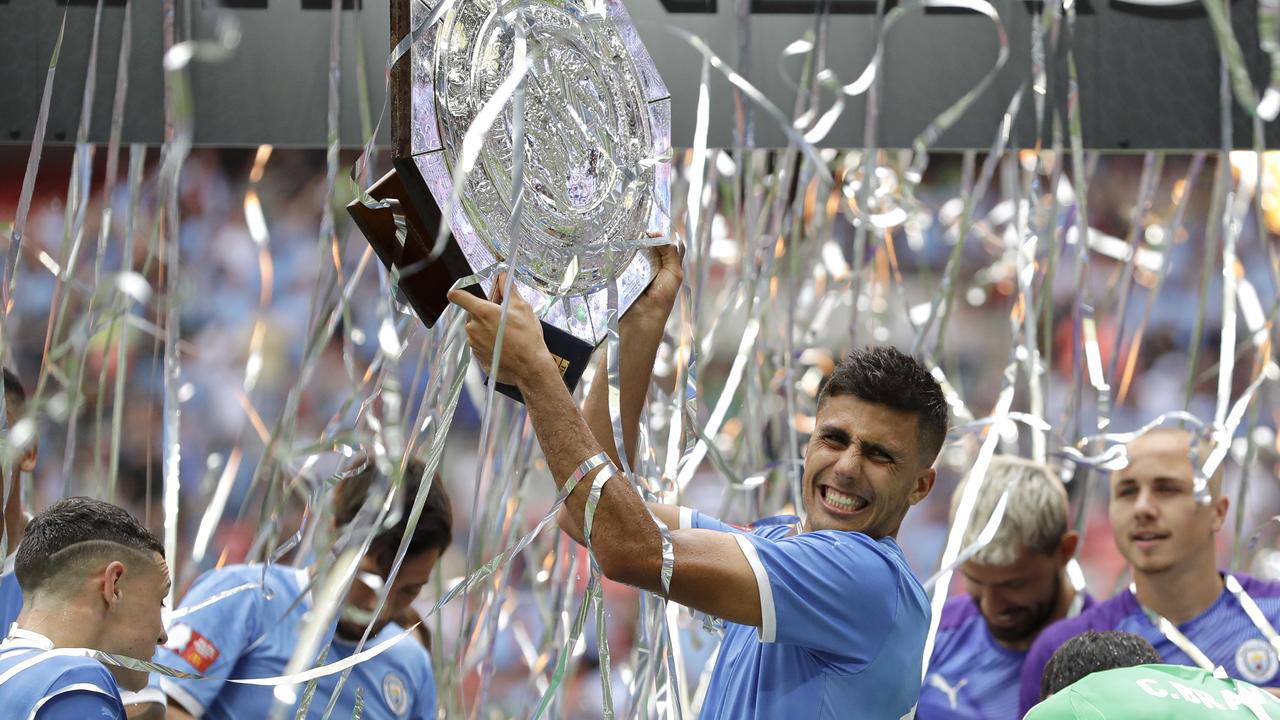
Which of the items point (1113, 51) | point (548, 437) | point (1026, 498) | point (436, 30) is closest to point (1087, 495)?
point (1026, 498)

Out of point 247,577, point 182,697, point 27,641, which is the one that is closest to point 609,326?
point 27,641

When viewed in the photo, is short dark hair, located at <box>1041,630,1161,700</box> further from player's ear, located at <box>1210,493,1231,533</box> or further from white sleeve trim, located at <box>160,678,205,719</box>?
white sleeve trim, located at <box>160,678,205,719</box>

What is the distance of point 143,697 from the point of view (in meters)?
2.10

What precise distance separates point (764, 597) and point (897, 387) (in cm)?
33

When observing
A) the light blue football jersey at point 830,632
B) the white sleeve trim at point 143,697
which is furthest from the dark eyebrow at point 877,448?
the white sleeve trim at point 143,697

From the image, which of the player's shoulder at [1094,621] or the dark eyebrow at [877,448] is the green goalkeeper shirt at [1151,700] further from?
the player's shoulder at [1094,621]

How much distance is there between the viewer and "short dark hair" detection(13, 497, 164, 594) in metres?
1.85

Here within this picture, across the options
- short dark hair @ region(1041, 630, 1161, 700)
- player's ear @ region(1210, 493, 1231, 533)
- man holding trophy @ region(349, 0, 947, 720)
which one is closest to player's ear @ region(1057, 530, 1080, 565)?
player's ear @ region(1210, 493, 1231, 533)

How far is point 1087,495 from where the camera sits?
2592 mm

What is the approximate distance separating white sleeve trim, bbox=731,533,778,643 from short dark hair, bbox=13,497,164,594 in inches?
34.1

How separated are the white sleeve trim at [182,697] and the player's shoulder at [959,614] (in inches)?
52.1

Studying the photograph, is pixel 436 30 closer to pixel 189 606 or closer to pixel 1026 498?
pixel 189 606

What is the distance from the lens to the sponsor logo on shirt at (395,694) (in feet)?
7.93

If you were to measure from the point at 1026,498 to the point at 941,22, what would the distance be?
40.3 inches
